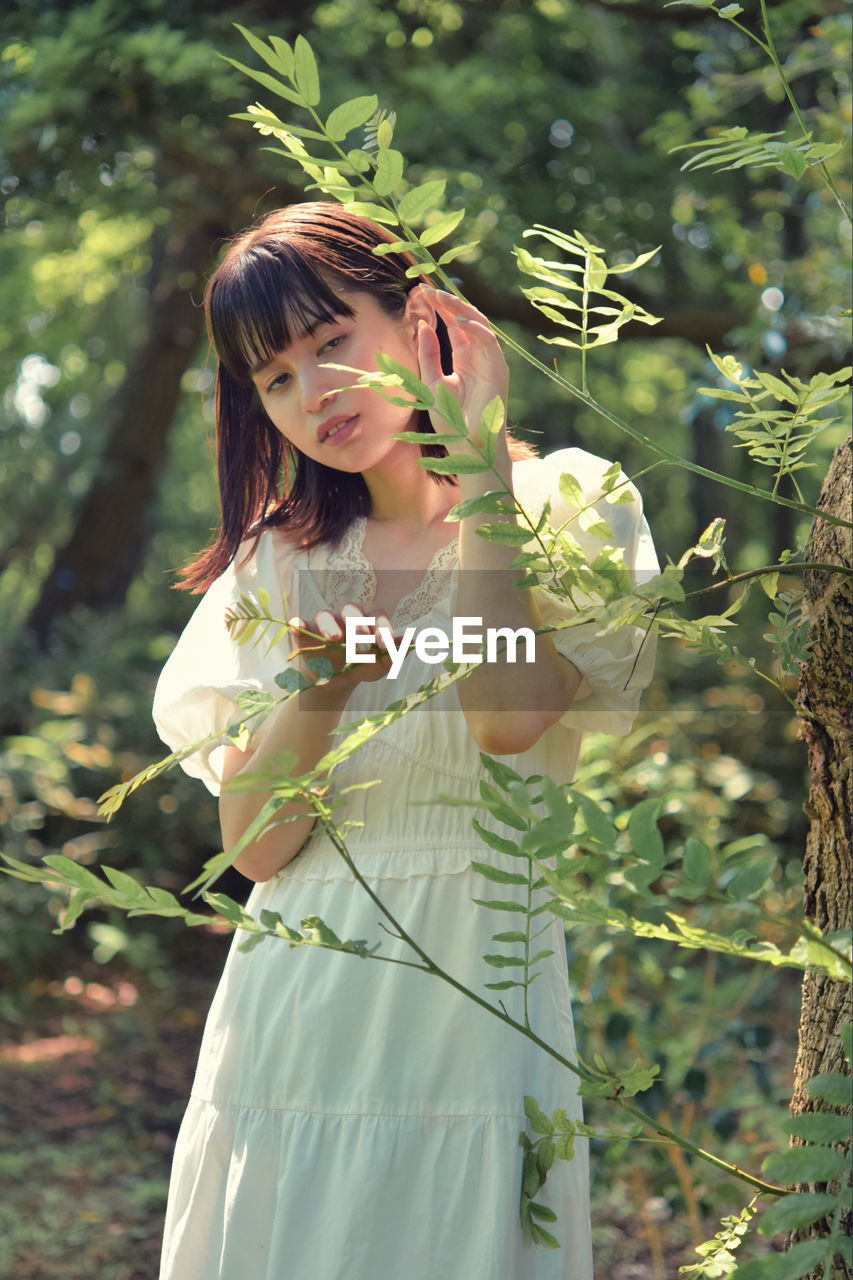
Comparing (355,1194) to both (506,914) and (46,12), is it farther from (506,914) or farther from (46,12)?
(46,12)

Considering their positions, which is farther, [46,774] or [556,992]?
[46,774]

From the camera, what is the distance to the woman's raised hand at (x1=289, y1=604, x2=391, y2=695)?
3.26 ft

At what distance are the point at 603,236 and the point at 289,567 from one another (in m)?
3.05

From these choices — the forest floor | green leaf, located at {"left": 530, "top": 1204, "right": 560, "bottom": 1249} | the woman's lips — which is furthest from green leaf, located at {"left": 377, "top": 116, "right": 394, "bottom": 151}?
the forest floor

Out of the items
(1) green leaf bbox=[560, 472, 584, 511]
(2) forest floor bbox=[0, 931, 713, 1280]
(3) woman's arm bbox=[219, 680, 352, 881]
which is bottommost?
(2) forest floor bbox=[0, 931, 713, 1280]

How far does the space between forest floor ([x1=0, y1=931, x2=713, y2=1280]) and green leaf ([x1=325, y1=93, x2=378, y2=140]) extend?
2.43 meters

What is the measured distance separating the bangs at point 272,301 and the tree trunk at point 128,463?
5004mm

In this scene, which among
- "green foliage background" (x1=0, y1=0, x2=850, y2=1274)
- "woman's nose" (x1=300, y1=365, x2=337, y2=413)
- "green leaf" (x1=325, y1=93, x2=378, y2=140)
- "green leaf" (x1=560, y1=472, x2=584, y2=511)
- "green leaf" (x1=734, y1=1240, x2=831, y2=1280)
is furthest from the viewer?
"green foliage background" (x1=0, y1=0, x2=850, y2=1274)

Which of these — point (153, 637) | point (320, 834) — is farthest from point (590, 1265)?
point (153, 637)

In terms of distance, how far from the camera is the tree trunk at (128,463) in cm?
620

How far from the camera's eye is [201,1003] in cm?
507

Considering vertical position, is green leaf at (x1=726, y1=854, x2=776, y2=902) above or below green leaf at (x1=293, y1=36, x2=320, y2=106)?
below

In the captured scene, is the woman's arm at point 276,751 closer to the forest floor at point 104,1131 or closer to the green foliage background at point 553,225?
the green foliage background at point 553,225

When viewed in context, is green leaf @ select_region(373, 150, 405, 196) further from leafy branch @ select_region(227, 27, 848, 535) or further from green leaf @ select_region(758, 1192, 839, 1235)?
green leaf @ select_region(758, 1192, 839, 1235)
